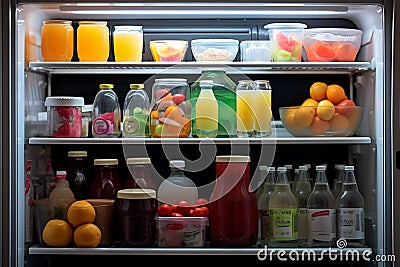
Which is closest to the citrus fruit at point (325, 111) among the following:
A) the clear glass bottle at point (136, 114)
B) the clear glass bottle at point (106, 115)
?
the clear glass bottle at point (136, 114)

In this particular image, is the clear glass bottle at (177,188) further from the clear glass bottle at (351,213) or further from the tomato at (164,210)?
the clear glass bottle at (351,213)

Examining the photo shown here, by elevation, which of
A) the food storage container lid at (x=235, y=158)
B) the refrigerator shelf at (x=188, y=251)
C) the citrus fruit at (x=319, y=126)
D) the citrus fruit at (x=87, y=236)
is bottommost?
the refrigerator shelf at (x=188, y=251)

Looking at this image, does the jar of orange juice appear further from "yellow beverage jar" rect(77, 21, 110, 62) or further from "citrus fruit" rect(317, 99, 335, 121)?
"citrus fruit" rect(317, 99, 335, 121)

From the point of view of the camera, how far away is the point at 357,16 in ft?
7.62

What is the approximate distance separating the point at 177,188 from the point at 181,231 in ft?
0.56

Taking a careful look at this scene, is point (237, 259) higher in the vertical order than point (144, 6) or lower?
lower

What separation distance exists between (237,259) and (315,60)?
0.82 metres

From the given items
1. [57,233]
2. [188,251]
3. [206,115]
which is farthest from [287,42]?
[57,233]

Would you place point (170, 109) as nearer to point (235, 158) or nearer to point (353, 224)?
point (235, 158)

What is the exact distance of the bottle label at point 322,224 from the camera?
2197 millimetres

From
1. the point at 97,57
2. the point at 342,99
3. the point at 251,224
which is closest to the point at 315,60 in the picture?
the point at 342,99

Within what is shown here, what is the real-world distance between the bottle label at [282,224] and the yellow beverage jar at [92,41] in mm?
806

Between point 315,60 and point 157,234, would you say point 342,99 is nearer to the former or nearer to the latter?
point 315,60

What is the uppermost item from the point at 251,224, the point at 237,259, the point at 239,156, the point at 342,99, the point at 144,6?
the point at 144,6
